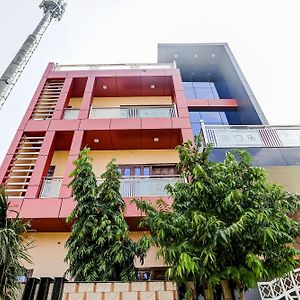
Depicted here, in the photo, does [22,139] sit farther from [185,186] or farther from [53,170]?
[185,186]

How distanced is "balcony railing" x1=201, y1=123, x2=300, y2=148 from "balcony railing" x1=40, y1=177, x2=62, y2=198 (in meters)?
5.05

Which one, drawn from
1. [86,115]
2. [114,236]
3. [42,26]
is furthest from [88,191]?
[42,26]

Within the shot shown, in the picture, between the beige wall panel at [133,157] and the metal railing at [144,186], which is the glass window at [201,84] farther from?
the metal railing at [144,186]

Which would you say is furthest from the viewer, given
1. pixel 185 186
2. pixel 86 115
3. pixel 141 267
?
pixel 86 115

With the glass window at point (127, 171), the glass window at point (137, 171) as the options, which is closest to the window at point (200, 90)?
the glass window at point (137, 171)

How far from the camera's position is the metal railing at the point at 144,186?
784cm

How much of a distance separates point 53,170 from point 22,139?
5.26 feet

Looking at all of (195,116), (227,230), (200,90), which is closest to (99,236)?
(227,230)

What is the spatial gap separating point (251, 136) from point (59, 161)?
23.6ft

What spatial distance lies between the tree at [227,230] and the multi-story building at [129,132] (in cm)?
312

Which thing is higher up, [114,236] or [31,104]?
[31,104]

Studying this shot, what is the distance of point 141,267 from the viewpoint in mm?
7234

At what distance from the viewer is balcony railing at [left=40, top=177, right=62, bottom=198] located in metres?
7.87

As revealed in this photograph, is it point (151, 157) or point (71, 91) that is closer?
point (151, 157)
